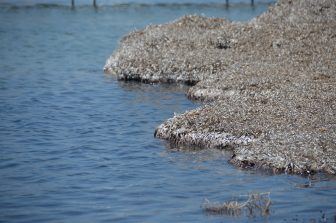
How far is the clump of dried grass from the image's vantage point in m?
16.6

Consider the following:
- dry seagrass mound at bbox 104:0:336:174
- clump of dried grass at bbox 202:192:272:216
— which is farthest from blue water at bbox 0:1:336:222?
dry seagrass mound at bbox 104:0:336:174

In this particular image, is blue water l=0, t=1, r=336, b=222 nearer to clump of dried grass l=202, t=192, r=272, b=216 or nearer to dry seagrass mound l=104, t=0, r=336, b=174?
clump of dried grass l=202, t=192, r=272, b=216

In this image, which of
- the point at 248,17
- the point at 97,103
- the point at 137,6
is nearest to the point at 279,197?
the point at 97,103

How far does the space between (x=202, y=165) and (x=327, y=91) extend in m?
8.05

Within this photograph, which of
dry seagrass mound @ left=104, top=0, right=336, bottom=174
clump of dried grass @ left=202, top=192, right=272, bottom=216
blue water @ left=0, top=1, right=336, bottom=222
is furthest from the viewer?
dry seagrass mound @ left=104, top=0, right=336, bottom=174

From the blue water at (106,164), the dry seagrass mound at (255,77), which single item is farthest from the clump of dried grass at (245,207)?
the dry seagrass mound at (255,77)

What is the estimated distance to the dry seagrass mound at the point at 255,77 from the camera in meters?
20.8

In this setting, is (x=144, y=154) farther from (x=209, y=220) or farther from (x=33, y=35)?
(x=33, y=35)

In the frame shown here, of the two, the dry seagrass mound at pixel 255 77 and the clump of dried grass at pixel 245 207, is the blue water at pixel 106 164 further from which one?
the dry seagrass mound at pixel 255 77

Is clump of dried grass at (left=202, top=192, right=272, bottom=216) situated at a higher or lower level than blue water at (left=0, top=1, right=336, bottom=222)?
higher

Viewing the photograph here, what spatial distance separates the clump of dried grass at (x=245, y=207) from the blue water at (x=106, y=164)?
0.22 meters

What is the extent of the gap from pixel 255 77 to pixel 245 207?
1436 cm

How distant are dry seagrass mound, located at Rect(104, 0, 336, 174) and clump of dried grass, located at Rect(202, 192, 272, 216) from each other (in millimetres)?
2721

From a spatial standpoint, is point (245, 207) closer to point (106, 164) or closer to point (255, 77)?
point (106, 164)
